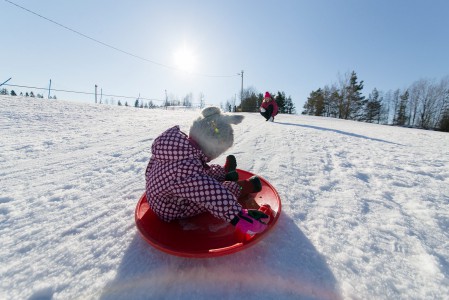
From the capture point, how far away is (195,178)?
128 cm

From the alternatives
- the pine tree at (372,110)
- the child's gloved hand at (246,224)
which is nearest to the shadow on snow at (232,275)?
the child's gloved hand at (246,224)

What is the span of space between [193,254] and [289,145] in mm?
3171

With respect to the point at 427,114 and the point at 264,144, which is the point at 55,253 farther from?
the point at 427,114

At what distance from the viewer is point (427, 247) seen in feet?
4.38

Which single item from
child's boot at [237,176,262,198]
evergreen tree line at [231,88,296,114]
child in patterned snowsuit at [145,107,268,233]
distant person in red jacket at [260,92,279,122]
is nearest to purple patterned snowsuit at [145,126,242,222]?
child in patterned snowsuit at [145,107,268,233]

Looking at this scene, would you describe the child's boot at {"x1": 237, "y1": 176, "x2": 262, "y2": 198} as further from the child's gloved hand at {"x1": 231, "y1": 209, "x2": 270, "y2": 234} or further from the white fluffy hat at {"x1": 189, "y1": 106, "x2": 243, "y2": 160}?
the child's gloved hand at {"x1": 231, "y1": 209, "x2": 270, "y2": 234}

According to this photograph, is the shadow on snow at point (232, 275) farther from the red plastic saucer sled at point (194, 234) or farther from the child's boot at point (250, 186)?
the child's boot at point (250, 186)

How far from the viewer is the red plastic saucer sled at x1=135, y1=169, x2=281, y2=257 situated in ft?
3.93

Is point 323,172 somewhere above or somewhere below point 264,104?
below

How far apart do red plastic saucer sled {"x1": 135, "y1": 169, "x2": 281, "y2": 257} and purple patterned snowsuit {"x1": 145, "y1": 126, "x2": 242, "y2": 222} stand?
6 centimetres

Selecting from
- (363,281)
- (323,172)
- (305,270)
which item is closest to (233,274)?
(305,270)

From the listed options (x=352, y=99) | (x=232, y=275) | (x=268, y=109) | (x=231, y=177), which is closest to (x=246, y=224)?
(x=232, y=275)

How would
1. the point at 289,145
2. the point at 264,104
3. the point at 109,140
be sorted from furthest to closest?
1. the point at 264,104
2. the point at 109,140
3. the point at 289,145

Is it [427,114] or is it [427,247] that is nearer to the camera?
[427,247]
